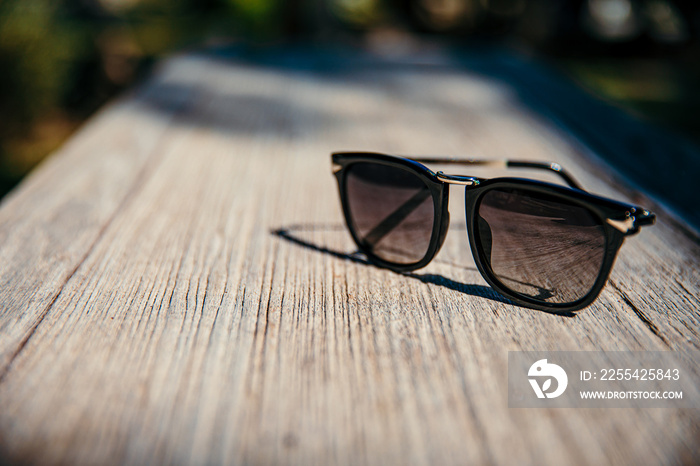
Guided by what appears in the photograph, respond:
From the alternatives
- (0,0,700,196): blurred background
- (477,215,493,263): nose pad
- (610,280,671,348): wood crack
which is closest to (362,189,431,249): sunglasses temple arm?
(477,215,493,263): nose pad

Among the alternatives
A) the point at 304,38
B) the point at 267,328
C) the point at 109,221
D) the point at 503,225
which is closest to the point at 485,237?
the point at 503,225

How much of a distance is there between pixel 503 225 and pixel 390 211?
0.20m

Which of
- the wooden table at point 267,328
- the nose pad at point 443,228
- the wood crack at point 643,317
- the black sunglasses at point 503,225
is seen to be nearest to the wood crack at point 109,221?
the wooden table at point 267,328

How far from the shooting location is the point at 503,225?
704mm

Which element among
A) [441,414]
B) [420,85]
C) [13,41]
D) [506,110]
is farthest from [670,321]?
[13,41]

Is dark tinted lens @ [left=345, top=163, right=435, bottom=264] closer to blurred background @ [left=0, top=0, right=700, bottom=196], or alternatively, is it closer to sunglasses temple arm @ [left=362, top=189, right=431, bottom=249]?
sunglasses temple arm @ [left=362, top=189, right=431, bottom=249]

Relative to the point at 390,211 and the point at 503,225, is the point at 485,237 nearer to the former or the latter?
the point at 503,225

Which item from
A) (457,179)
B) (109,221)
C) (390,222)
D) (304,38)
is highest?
(304,38)

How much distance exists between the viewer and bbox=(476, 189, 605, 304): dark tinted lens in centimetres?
63

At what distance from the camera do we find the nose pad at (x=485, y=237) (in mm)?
714

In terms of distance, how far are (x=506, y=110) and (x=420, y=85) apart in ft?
1.47

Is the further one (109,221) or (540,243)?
(109,221)

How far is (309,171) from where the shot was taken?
44.6 inches

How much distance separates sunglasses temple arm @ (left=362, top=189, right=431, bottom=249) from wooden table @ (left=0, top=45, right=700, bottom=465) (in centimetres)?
4
